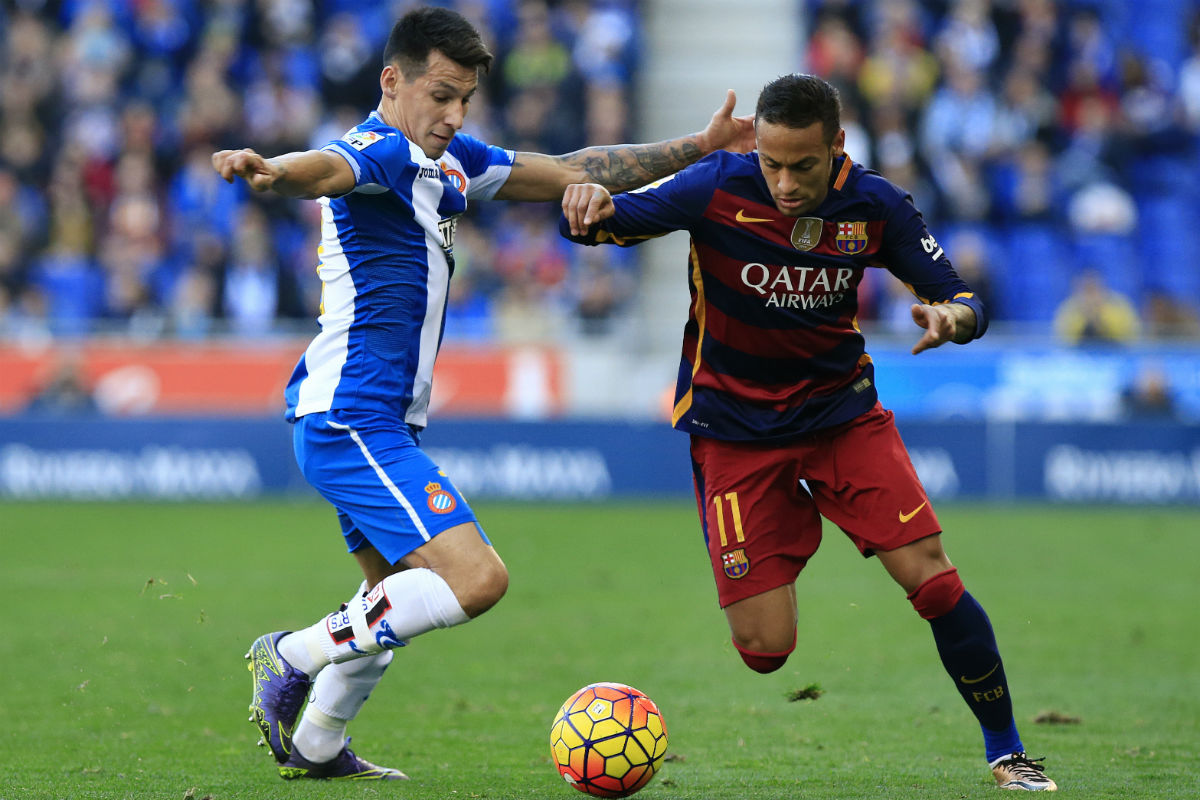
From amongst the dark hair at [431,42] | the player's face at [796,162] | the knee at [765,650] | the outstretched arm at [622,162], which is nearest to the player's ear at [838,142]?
the player's face at [796,162]


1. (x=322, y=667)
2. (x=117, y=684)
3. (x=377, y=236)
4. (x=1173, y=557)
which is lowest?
(x=1173, y=557)

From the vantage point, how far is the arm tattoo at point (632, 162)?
598cm

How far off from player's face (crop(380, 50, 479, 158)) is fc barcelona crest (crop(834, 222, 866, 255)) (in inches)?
55.1

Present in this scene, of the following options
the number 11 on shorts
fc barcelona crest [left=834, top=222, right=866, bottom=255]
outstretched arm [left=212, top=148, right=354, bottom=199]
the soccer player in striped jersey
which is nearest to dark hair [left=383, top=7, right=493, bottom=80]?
the soccer player in striped jersey

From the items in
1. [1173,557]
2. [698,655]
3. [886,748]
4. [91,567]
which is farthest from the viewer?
[1173,557]

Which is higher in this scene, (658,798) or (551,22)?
(551,22)

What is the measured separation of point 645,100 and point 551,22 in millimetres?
1739

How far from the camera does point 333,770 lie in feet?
18.2

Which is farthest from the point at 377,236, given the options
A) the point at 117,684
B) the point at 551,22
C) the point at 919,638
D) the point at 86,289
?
the point at 551,22

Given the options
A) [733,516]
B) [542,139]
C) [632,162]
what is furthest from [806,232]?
[542,139]

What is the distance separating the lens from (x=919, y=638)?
9031 mm

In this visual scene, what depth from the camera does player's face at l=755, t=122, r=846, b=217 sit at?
513 centimetres

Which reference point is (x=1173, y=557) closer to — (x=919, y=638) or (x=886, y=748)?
(x=919, y=638)

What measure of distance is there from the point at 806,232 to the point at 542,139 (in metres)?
14.4
